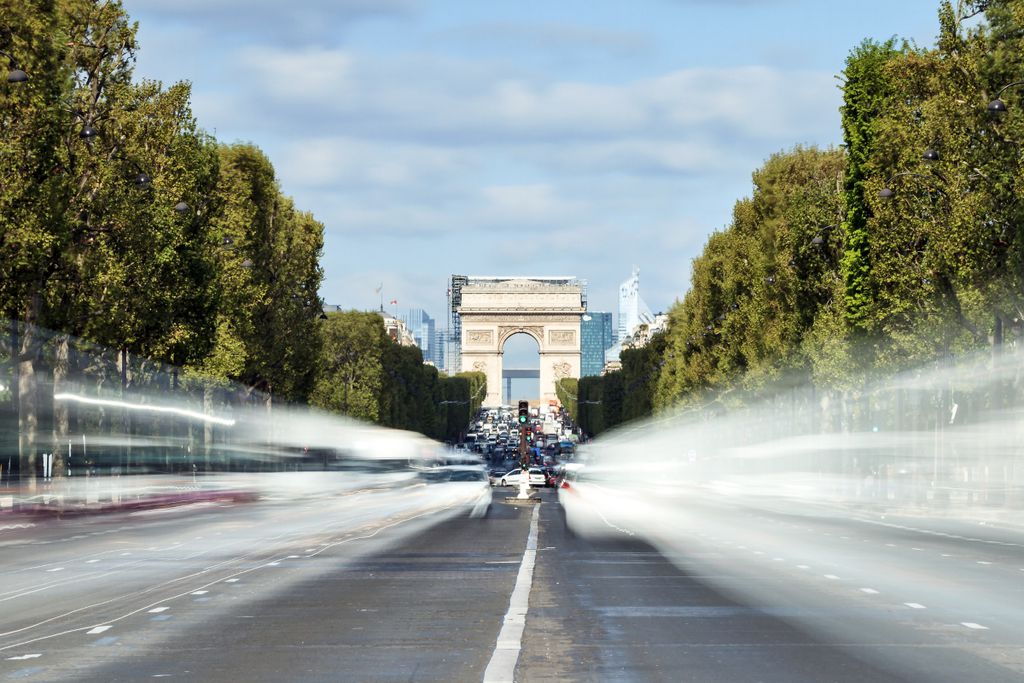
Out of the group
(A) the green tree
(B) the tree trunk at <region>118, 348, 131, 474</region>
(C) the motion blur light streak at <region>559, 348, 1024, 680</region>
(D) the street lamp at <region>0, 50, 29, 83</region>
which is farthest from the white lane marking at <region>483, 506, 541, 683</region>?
(A) the green tree

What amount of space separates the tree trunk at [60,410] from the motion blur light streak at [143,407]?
1.01 ft

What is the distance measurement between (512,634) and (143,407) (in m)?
52.4

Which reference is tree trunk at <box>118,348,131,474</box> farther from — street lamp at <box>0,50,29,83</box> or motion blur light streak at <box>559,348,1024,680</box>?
street lamp at <box>0,50,29,83</box>

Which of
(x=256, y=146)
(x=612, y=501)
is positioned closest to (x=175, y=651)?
(x=612, y=501)

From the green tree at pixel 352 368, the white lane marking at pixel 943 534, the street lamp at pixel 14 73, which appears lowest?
the white lane marking at pixel 943 534

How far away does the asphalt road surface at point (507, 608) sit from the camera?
13.3 m

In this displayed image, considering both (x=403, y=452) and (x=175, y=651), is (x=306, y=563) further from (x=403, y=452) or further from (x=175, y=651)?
(x=403, y=452)

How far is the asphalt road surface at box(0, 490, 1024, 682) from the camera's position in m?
13.3

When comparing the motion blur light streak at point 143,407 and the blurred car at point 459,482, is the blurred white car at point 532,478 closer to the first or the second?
the blurred car at point 459,482

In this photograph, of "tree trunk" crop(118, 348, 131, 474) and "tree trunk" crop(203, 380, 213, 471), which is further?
"tree trunk" crop(203, 380, 213, 471)

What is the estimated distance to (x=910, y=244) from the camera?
192 feet

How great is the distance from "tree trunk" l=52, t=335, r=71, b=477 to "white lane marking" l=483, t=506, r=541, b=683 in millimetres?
32218

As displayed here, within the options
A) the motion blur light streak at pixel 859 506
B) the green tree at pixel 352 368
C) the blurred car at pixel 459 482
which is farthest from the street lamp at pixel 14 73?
the green tree at pixel 352 368

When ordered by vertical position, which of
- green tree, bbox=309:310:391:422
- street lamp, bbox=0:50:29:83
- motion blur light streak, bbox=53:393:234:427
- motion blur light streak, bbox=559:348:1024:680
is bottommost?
motion blur light streak, bbox=559:348:1024:680
